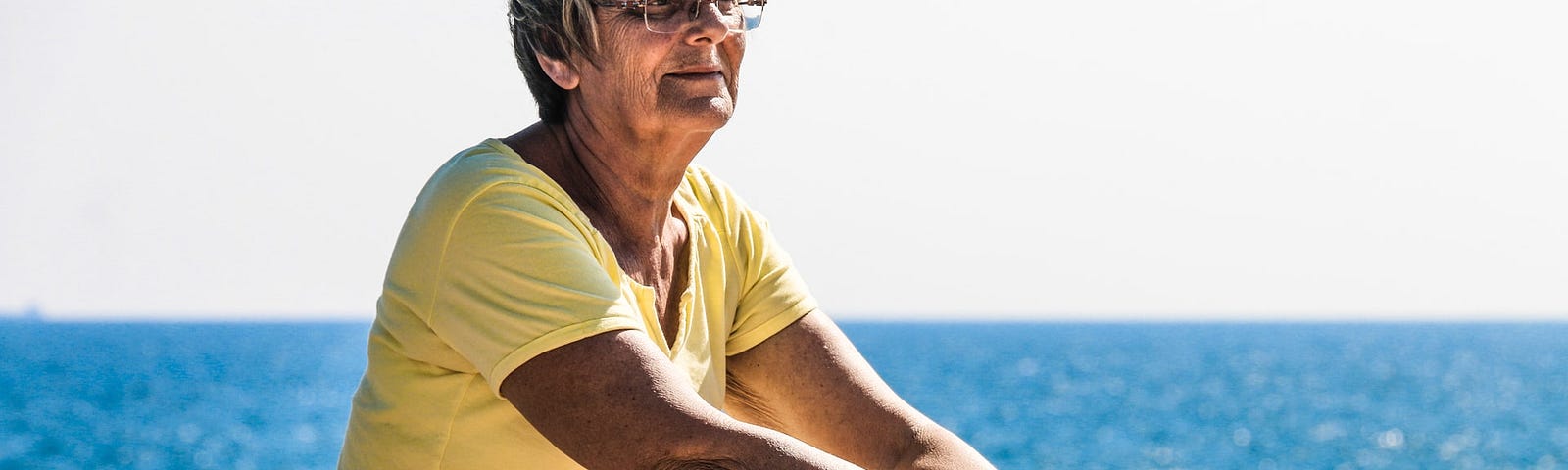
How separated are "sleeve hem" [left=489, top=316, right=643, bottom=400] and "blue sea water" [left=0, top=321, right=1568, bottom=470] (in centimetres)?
1712

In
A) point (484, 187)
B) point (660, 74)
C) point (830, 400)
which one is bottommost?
point (830, 400)

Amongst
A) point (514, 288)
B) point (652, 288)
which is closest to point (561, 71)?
point (652, 288)

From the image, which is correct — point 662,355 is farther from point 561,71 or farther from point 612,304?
point 561,71

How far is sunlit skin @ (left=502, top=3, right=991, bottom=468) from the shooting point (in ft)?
6.01

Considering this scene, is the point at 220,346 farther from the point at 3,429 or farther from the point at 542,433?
the point at 542,433

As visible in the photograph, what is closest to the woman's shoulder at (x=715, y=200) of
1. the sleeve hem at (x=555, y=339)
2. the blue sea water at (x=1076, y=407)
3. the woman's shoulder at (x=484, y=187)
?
the woman's shoulder at (x=484, y=187)

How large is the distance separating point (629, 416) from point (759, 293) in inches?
27.4

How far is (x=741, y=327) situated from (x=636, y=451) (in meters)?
0.68

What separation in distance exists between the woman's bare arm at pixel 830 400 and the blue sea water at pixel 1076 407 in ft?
54.2

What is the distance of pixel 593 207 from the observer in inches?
88.0

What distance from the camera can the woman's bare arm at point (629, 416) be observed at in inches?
71.9

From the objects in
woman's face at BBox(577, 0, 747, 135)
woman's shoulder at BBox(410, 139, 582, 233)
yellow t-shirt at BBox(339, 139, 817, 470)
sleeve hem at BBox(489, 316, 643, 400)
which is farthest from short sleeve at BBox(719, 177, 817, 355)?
sleeve hem at BBox(489, 316, 643, 400)

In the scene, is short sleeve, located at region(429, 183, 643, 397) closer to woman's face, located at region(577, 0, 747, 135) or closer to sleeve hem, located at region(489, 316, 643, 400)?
sleeve hem, located at region(489, 316, 643, 400)

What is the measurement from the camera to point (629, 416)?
1.83 m
